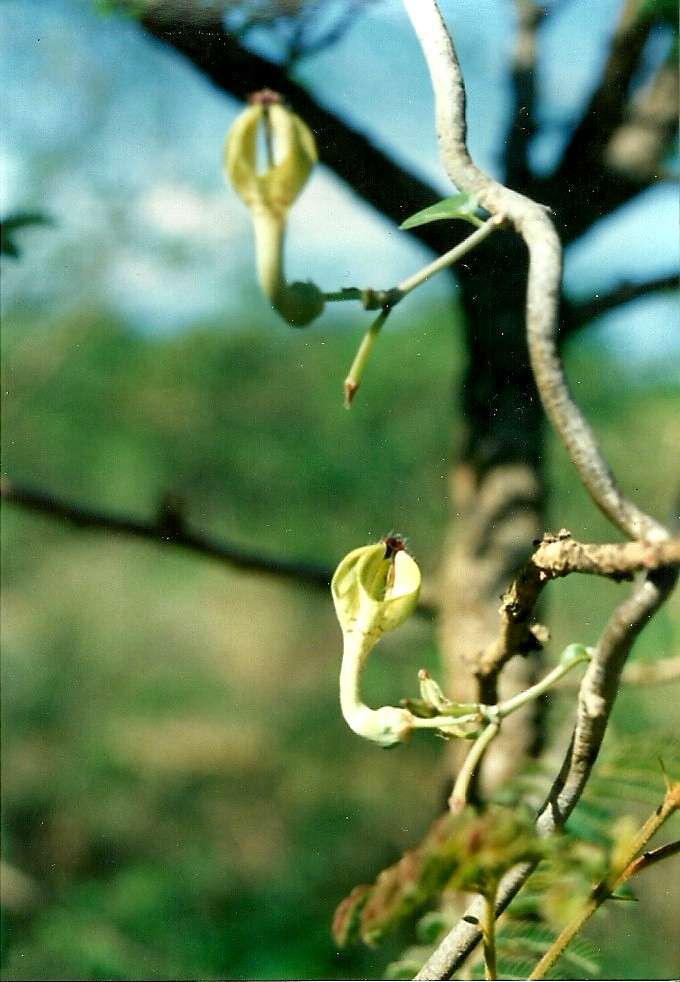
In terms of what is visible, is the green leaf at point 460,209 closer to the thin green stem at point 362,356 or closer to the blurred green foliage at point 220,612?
the thin green stem at point 362,356

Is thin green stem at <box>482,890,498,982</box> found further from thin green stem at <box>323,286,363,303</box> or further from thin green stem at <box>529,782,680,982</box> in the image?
thin green stem at <box>323,286,363,303</box>

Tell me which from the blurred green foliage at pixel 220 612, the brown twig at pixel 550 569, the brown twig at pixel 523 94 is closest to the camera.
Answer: the brown twig at pixel 550 569

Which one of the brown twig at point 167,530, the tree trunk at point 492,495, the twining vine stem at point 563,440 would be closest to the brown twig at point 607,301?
the tree trunk at point 492,495

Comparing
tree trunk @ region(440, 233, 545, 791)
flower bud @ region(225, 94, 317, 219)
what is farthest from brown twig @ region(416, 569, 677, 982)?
tree trunk @ region(440, 233, 545, 791)

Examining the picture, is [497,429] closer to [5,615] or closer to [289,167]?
[289,167]

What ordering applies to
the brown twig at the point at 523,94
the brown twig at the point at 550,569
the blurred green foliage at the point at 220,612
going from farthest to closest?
1. the blurred green foliage at the point at 220,612
2. the brown twig at the point at 523,94
3. the brown twig at the point at 550,569

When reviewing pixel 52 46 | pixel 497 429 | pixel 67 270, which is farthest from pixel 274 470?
pixel 497 429
